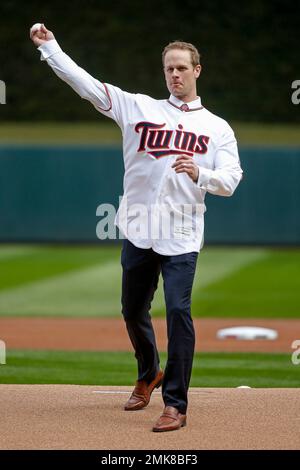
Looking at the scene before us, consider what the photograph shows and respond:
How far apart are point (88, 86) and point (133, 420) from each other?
1.75 meters

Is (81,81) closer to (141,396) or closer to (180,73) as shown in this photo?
(180,73)

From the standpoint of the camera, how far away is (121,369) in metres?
8.93

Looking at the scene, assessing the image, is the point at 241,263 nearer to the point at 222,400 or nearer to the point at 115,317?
the point at 115,317

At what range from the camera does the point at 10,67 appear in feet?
86.2

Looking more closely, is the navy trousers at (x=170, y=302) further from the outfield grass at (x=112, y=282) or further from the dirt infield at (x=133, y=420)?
the outfield grass at (x=112, y=282)

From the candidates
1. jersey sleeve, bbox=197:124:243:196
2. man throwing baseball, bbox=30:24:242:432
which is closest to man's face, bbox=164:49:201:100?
man throwing baseball, bbox=30:24:242:432

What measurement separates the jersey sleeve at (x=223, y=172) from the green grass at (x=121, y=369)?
276 cm

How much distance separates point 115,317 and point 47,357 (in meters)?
2.80

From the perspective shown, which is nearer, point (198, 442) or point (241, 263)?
point (198, 442)

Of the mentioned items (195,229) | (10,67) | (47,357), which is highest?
(10,67)

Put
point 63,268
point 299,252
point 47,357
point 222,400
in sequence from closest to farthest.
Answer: point 222,400, point 47,357, point 63,268, point 299,252

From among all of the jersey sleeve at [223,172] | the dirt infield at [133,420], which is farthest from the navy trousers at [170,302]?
the jersey sleeve at [223,172]

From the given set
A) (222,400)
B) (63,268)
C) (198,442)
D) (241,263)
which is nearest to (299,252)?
(241,263)
